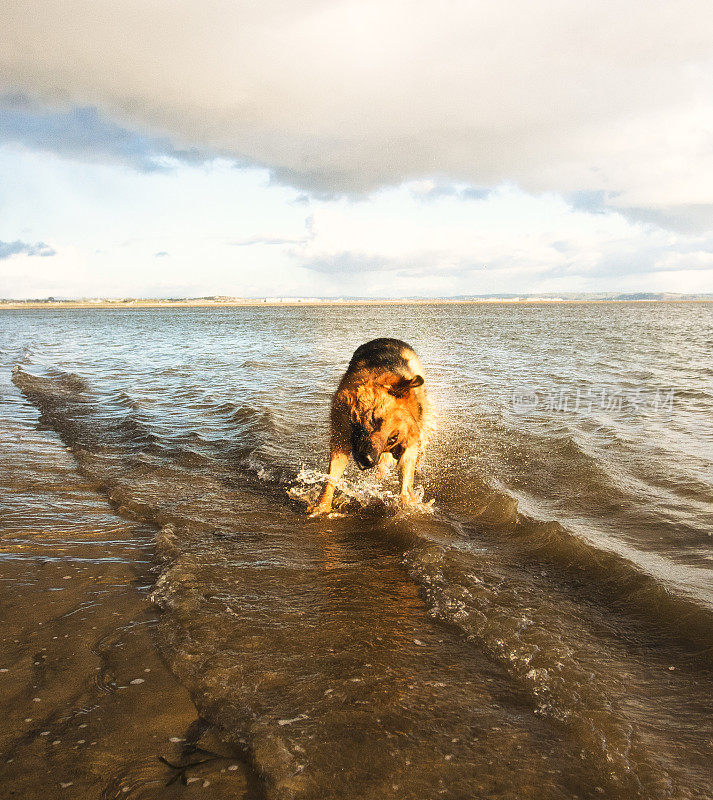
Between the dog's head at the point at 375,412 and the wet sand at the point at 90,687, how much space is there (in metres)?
2.41

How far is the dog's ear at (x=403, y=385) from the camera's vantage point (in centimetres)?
570

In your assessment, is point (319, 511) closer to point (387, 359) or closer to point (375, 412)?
point (375, 412)

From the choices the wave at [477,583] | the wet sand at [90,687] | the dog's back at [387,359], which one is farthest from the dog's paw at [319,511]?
the wet sand at [90,687]

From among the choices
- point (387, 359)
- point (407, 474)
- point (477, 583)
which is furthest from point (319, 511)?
point (477, 583)

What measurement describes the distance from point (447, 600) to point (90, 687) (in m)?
2.59

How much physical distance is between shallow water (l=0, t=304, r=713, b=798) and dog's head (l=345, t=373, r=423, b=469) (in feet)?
3.11

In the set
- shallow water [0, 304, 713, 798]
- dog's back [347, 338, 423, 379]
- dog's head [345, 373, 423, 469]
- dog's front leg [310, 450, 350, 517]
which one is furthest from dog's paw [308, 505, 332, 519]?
dog's back [347, 338, 423, 379]

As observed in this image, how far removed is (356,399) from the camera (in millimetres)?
5812

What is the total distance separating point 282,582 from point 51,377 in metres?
16.6

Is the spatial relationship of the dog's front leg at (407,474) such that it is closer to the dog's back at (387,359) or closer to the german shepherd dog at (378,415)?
the german shepherd dog at (378,415)

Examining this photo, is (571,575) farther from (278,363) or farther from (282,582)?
(278,363)

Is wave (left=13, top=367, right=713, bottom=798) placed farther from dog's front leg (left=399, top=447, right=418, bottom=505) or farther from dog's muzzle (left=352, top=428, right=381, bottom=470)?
dog's muzzle (left=352, top=428, right=381, bottom=470)

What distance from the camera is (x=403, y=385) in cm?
576

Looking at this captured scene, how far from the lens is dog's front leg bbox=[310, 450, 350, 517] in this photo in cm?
636
